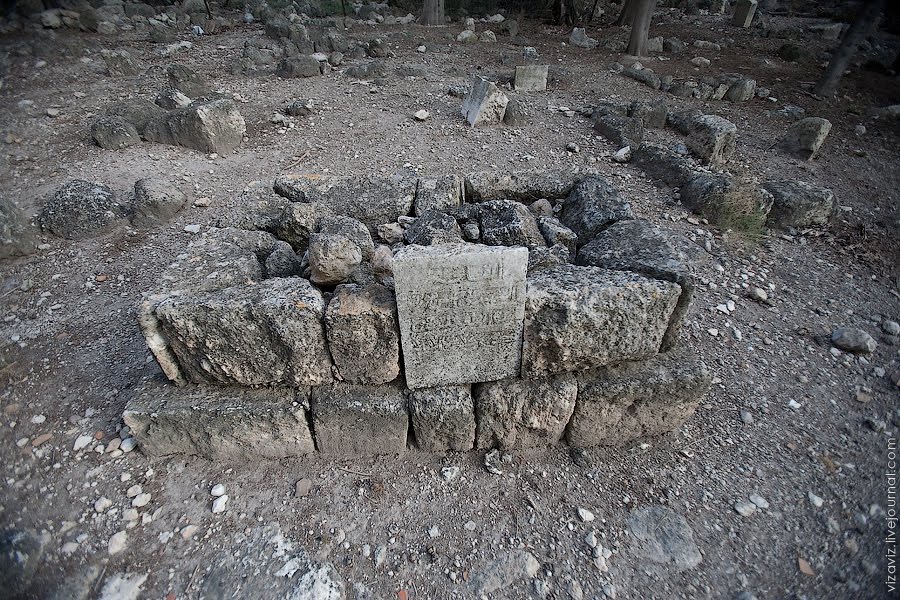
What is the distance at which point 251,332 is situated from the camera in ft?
7.99

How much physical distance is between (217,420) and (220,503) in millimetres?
474

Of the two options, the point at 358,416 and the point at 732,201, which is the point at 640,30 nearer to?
the point at 732,201

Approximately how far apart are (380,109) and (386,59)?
132 inches

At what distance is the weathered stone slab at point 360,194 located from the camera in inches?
144

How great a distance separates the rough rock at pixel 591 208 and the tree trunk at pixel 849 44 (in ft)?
25.8

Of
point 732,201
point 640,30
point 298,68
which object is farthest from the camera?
point 640,30

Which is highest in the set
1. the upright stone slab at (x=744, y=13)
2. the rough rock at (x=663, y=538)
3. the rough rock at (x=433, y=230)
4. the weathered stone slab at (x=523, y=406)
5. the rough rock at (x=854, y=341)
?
the upright stone slab at (x=744, y=13)

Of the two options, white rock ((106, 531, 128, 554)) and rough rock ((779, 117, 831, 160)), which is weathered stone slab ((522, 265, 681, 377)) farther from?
rough rock ((779, 117, 831, 160))

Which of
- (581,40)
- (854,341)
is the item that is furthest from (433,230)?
(581,40)

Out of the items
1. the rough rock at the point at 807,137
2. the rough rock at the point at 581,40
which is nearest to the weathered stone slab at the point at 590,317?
Result: the rough rock at the point at 807,137

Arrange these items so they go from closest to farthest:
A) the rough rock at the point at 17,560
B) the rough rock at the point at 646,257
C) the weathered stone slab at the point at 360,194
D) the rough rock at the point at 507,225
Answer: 1. the rough rock at the point at 17,560
2. the rough rock at the point at 646,257
3. the rough rock at the point at 507,225
4. the weathered stone slab at the point at 360,194

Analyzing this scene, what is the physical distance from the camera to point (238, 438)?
271cm

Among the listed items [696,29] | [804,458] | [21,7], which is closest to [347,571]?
[804,458]

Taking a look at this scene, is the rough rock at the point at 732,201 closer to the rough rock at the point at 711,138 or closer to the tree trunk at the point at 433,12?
the rough rock at the point at 711,138
